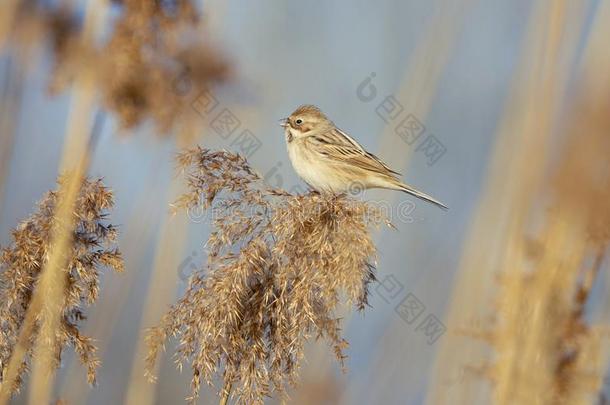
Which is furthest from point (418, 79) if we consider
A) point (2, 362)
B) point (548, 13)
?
point (2, 362)

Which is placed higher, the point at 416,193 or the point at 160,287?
the point at 416,193

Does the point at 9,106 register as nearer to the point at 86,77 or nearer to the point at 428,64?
the point at 86,77

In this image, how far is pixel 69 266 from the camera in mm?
2176

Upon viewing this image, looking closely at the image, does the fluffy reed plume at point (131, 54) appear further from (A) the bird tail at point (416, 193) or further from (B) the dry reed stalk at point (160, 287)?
(A) the bird tail at point (416, 193)

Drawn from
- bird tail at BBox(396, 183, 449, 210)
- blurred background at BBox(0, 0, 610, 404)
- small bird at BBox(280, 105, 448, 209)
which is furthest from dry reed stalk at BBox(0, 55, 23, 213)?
small bird at BBox(280, 105, 448, 209)

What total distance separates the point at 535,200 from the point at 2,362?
1522mm

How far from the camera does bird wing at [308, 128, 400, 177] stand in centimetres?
513

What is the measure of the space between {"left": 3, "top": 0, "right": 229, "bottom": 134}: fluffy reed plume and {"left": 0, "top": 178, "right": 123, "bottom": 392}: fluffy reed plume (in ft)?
1.00

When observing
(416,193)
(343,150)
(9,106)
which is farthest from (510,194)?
(343,150)

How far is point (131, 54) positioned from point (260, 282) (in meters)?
0.79

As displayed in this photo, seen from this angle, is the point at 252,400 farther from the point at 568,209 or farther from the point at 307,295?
the point at 568,209

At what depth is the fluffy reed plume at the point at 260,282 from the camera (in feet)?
7.35

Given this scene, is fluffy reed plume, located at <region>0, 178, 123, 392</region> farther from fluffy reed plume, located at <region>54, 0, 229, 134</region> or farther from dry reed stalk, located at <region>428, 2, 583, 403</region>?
dry reed stalk, located at <region>428, 2, 583, 403</region>

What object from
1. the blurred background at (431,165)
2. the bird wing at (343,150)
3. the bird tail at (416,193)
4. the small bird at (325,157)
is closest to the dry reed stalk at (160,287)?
the blurred background at (431,165)
